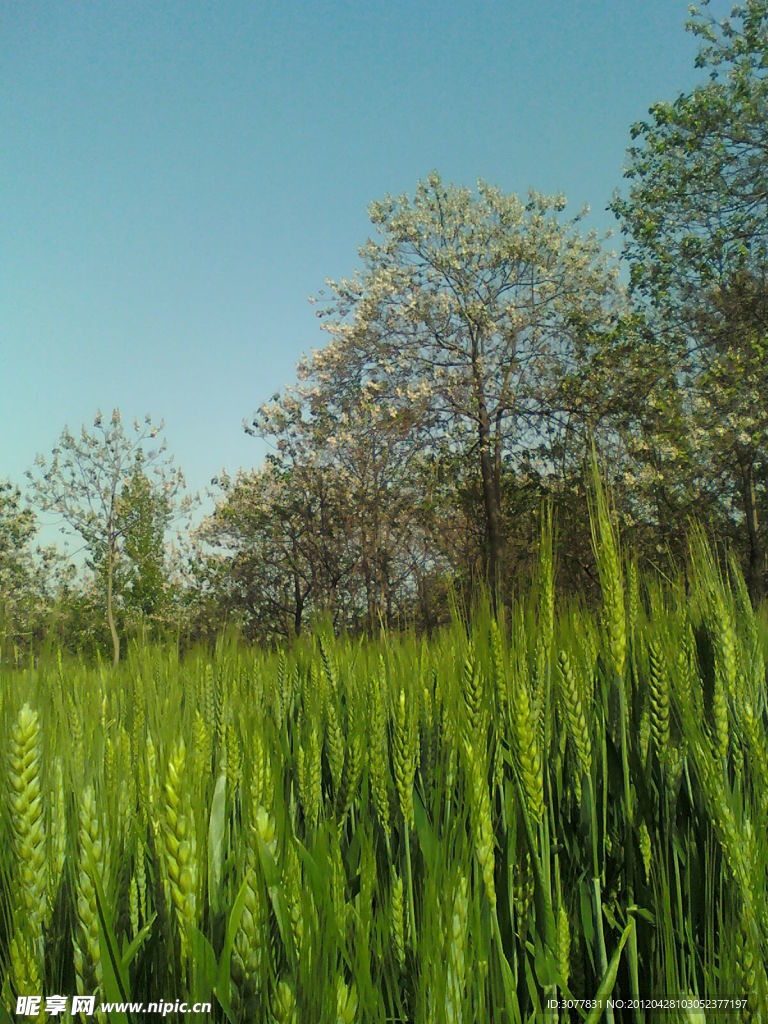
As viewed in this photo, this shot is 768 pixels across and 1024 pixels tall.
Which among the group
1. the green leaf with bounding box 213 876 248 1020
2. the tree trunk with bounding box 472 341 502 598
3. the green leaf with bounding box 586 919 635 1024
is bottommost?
the green leaf with bounding box 586 919 635 1024

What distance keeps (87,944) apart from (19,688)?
1259 millimetres

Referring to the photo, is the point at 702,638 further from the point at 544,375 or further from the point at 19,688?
the point at 544,375

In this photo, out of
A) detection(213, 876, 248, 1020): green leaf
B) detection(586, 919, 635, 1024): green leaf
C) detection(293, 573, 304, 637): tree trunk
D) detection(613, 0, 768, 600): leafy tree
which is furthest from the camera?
detection(293, 573, 304, 637): tree trunk

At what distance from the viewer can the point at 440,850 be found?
38.6 inches

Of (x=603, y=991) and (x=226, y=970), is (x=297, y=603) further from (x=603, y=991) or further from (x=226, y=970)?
(x=226, y=970)

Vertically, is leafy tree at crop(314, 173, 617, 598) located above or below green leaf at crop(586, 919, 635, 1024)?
above

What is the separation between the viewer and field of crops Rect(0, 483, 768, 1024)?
0.79 metres

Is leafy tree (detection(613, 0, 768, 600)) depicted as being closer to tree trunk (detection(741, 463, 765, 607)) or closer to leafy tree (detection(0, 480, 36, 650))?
tree trunk (detection(741, 463, 765, 607))

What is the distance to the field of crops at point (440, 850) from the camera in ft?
2.58

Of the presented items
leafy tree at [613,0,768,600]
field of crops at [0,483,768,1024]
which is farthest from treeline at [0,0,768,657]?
field of crops at [0,483,768,1024]

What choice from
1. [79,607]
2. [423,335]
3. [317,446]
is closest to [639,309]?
[423,335]

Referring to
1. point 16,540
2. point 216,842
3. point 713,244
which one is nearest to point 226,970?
point 216,842

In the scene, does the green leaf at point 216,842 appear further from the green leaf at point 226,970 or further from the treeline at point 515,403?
the treeline at point 515,403

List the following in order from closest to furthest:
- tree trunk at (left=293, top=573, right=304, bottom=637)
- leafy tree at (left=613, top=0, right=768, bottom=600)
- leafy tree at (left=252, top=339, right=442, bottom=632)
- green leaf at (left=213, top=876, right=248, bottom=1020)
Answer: green leaf at (left=213, top=876, right=248, bottom=1020)
leafy tree at (left=613, top=0, right=768, bottom=600)
leafy tree at (left=252, top=339, right=442, bottom=632)
tree trunk at (left=293, top=573, right=304, bottom=637)
